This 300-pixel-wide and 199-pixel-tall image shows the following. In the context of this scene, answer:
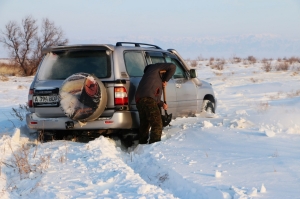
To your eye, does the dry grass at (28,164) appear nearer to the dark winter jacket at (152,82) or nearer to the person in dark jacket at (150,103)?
the person in dark jacket at (150,103)

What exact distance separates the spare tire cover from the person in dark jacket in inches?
24.1

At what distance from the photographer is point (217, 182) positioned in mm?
4270

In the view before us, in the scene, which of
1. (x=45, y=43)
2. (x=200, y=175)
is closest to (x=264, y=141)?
(x=200, y=175)

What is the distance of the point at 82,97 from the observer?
6.16 m

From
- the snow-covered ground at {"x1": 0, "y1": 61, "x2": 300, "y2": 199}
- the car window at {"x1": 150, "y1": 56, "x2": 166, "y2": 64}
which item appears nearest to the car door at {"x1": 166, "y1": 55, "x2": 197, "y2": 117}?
the car window at {"x1": 150, "y1": 56, "x2": 166, "y2": 64}

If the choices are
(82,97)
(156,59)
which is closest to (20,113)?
(156,59)

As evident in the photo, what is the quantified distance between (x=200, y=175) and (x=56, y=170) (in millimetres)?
1813

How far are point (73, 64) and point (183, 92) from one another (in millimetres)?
2361

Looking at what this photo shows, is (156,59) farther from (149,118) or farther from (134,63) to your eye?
(149,118)

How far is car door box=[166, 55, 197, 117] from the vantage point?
308 inches

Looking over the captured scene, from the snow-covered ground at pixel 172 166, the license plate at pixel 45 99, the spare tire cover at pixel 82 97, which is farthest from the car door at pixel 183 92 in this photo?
the license plate at pixel 45 99

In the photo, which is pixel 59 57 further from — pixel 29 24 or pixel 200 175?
pixel 29 24

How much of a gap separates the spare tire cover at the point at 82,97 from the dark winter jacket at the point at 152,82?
61cm

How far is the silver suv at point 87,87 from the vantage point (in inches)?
242
